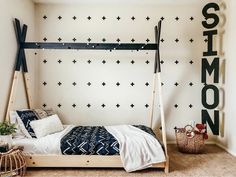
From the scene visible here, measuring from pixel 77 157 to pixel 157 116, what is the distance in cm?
184

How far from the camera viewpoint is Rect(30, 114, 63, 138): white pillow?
132 inches

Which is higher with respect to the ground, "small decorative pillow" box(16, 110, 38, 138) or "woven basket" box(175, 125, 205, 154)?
"small decorative pillow" box(16, 110, 38, 138)

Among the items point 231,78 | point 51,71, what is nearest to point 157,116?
point 231,78

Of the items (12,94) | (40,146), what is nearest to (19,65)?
(12,94)

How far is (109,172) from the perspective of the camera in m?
3.15

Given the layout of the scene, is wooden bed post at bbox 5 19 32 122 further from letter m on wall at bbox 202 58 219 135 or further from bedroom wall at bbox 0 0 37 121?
letter m on wall at bbox 202 58 219 135

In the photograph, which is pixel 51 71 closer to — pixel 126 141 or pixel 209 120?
pixel 126 141

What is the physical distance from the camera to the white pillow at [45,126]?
3.36m

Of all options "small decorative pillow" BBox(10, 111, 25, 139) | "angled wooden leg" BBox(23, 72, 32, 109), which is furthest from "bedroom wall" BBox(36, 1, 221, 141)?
"small decorative pillow" BBox(10, 111, 25, 139)

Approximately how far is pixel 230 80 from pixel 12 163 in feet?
10.7

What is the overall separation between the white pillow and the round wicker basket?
38 cm

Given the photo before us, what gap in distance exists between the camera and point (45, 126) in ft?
11.3

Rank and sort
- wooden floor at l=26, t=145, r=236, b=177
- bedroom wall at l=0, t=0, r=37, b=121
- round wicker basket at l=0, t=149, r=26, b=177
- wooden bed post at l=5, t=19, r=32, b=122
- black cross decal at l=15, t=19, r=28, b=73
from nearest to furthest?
round wicker basket at l=0, t=149, r=26, b=177 → wooden floor at l=26, t=145, r=236, b=177 → bedroom wall at l=0, t=0, r=37, b=121 → wooden bed post at l=5, t=19, r=32, b=122 → black cross decal at l=15, t=19, r=28, b=73

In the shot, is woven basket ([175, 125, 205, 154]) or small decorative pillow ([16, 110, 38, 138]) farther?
woven basket ([175, 125, 205, 154])
